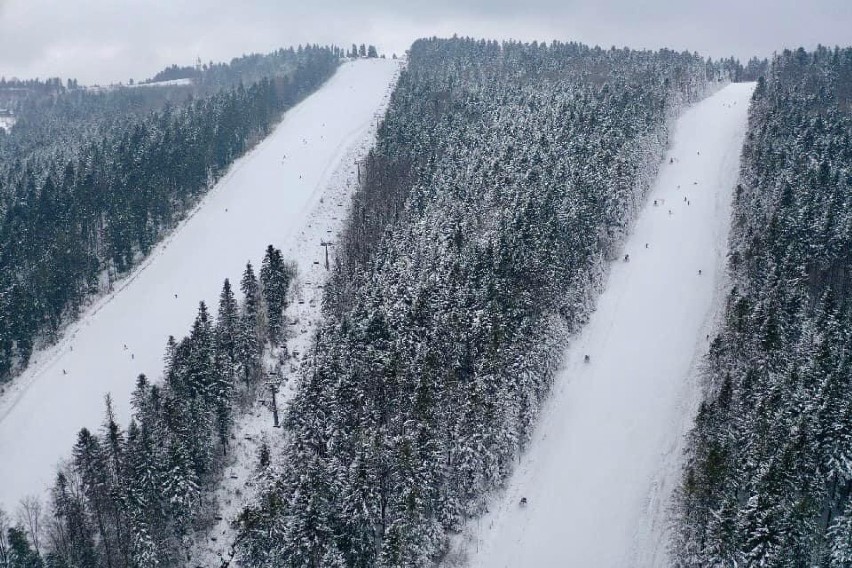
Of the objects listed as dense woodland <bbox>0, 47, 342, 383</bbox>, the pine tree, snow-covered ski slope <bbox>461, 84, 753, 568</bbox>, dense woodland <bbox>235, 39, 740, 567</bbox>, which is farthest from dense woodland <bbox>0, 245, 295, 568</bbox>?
dense woodland <bbox>0, 47, 342, 383</bbox>

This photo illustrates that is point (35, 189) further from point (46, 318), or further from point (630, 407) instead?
point (630, 407)

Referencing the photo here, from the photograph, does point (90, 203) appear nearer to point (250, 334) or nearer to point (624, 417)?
point (250, 334)

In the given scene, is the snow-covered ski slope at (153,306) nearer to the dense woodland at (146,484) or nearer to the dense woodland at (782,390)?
the dense woodland at (146,484)

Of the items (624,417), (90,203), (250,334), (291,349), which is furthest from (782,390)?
(90,203)

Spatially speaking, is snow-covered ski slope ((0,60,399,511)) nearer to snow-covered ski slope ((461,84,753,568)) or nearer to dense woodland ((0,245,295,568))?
dense woodland ((0,245,295,568))

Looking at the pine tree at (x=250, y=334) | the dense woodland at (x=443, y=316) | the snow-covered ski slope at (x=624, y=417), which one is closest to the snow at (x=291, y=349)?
the pine tree at (x=250, y=334)

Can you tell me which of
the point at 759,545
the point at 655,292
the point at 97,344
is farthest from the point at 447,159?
the point at 759,545
